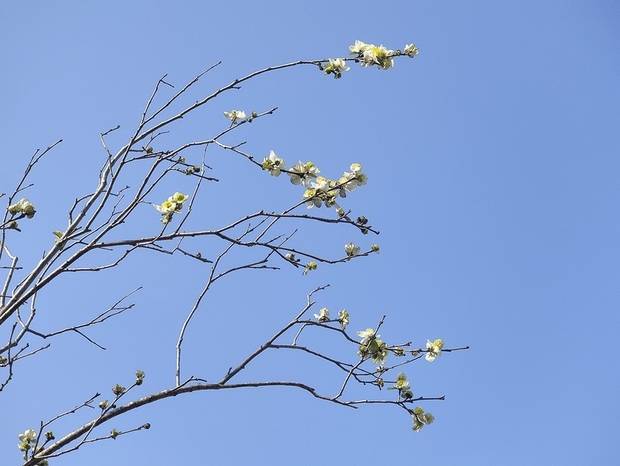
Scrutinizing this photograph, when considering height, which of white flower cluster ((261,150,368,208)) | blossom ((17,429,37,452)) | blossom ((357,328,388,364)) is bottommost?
blossom ((17,429,37,452))

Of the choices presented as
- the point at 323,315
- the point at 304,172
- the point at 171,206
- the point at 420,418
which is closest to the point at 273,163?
the point at 304,172

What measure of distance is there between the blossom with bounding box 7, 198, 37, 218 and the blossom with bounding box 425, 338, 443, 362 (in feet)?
7.64

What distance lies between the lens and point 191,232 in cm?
292

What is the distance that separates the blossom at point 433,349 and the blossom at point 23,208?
7.64ft

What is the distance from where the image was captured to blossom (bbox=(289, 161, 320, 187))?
10.4ft

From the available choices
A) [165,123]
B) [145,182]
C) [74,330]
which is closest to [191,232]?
[145,182]

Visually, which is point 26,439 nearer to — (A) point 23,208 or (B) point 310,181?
(A) point 23,208

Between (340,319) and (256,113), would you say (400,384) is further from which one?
(256,113)

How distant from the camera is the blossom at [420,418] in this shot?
336 centimetres

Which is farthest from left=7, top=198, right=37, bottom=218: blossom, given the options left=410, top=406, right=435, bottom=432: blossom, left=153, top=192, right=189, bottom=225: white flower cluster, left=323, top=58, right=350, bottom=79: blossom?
left=410, top=406, right=435, bottom=432: blossom

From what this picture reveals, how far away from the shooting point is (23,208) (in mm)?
2906

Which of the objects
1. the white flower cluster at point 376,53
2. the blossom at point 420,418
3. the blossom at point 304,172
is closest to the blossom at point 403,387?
the blossom at point 420,418

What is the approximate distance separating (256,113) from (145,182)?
82cm

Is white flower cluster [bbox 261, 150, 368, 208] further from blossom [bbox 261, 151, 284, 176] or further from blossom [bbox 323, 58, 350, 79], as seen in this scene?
blossom [bbox 323, 58, 350, 79]
